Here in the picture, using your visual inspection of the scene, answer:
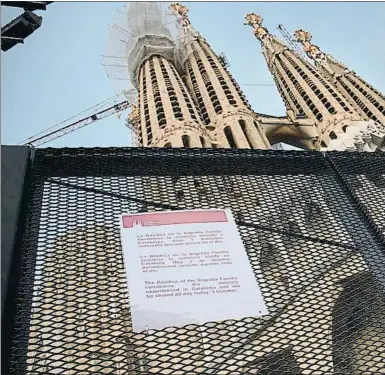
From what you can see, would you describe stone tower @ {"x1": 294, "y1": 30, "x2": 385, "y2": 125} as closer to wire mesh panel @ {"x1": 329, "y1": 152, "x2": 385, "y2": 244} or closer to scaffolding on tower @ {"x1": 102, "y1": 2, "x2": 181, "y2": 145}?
scaffolding on tower @ {"x1": 102, "y1": 2, "x2": 181, "y2": 145}

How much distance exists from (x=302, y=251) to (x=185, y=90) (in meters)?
36.0

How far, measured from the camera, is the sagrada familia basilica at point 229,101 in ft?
110

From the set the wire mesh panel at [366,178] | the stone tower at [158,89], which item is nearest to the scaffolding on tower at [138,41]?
the stone tower at [158,89]

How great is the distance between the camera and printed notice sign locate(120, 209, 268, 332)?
240 cm

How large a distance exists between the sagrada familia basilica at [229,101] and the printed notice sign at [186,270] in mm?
27265

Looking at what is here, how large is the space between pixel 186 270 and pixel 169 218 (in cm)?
33

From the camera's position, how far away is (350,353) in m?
2.68

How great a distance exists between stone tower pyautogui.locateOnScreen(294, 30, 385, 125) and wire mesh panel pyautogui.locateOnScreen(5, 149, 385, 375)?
36906 mm

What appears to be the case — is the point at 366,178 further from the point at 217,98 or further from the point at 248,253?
the point at 217,98

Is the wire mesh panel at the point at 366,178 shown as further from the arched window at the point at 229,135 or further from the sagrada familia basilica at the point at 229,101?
the arched window at the point at 229,135

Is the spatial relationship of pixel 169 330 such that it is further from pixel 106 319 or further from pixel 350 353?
pixel 350 353

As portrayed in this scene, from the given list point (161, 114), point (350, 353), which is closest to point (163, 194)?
point (350, 353)

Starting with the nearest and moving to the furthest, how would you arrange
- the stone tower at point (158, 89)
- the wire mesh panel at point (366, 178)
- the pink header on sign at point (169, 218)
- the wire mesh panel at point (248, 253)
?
the wire mesh panel at point (248, 253), the pink header on sign at point (169, 218), the wire mesh panel at point (366, 178), the stone tower at point (158, 89)

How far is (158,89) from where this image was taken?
37.4 metres
